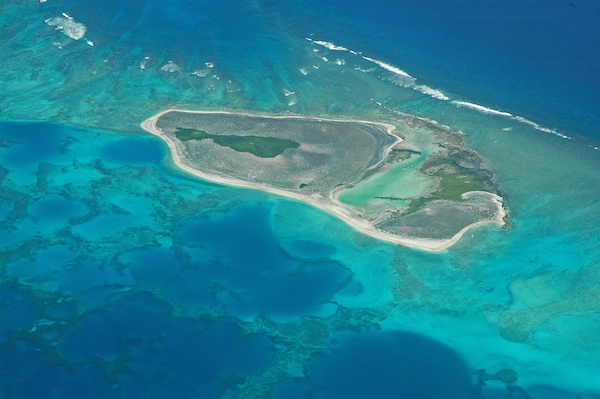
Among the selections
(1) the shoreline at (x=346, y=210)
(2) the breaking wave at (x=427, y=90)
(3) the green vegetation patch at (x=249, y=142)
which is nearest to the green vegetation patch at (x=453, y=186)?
(1) the shoreline at (x=346, y=210)

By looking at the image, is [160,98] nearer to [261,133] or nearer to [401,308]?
[261,133]

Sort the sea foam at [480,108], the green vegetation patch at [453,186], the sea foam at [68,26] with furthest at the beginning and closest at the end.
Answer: the sea foam at [68,26] → the sea foam at [480,108] → the green vegetation patch at [453,186]

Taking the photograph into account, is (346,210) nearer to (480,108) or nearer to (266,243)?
(266,243)

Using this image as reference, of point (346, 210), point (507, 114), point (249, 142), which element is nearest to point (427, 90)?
point (507, 114)

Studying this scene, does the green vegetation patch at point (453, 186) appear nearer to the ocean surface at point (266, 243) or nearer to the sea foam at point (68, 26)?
the ocean surface at point (266, 243)

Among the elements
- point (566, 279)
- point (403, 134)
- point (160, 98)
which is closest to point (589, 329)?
point (566, 279)

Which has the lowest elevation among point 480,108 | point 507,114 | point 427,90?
point 427,90
